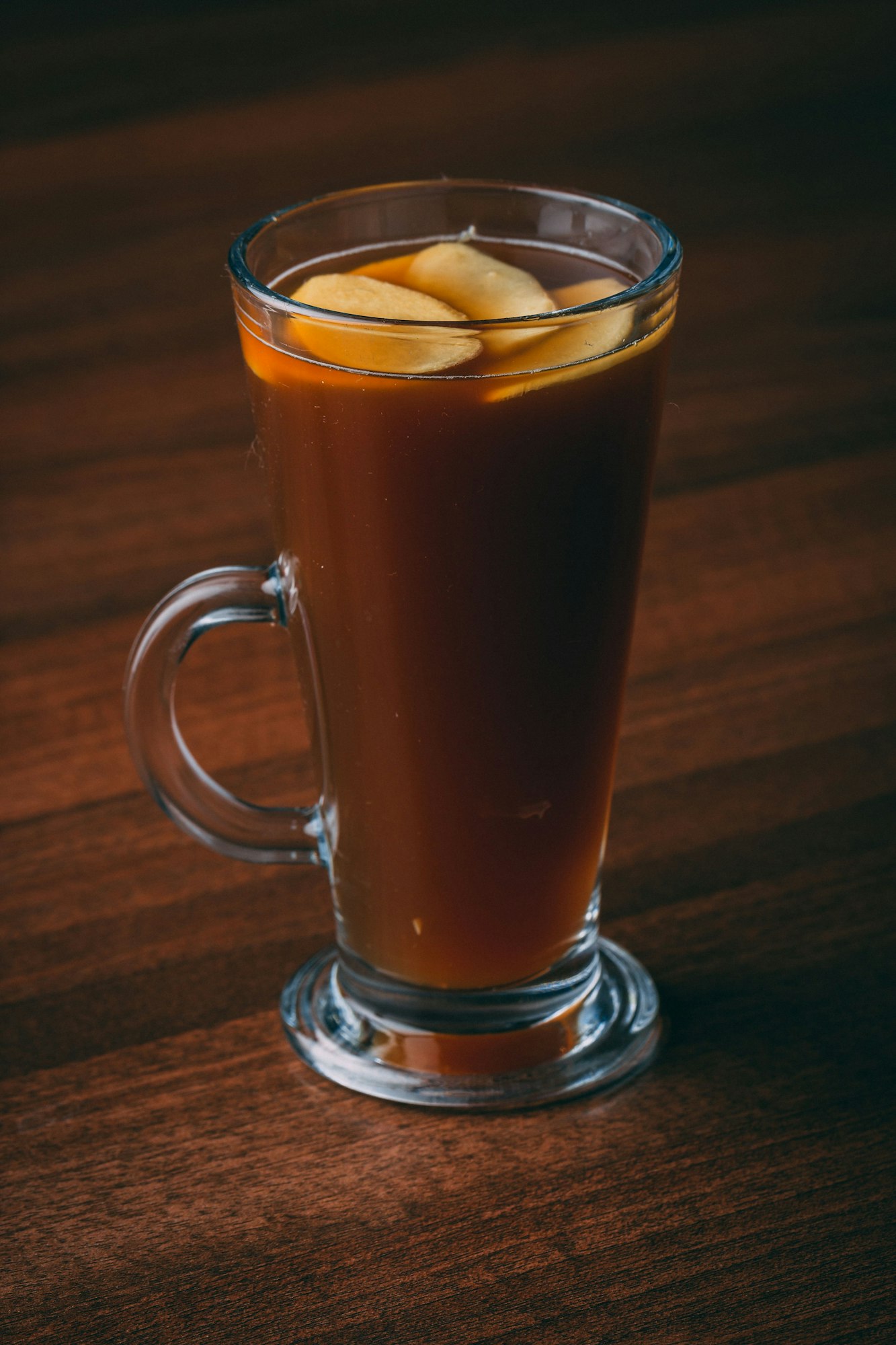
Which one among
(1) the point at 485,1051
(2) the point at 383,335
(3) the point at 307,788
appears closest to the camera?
(2) the point at 383,335

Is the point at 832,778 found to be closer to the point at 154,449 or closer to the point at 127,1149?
the point at 127,1149

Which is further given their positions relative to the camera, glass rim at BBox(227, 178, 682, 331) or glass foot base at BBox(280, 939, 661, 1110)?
glass foot base at BBox(280, 939, 661, 1110)

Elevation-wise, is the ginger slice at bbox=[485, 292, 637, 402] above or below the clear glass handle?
above

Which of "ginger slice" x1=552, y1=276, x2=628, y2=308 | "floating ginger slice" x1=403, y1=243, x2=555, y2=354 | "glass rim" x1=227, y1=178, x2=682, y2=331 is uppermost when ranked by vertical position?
"glass rim" x1=227, y1=178, x2=682, y2=331

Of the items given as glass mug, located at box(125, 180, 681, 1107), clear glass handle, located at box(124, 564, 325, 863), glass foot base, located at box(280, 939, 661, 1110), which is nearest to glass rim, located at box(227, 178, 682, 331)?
glass mug, located at box(125, 180, 681, 1107)

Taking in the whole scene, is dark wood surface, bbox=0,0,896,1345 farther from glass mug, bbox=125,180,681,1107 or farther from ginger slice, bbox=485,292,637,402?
ginger slice, bbox=485,292,637,402

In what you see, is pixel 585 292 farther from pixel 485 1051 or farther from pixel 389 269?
pixel 485 1051

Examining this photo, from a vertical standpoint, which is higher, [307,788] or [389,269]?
[389,269]

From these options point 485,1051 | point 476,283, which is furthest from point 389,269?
point 485,1051
